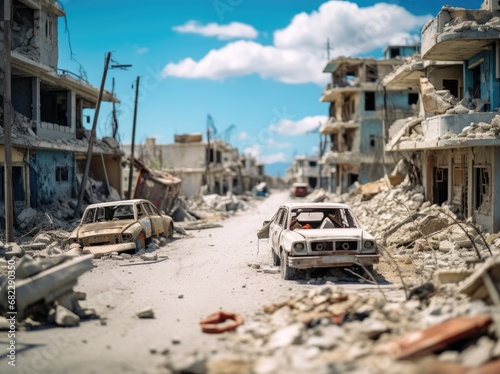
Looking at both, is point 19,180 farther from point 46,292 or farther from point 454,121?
point 454,121

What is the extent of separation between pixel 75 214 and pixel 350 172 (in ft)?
87.7

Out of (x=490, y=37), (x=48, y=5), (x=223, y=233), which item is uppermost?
(x=48, y=5)

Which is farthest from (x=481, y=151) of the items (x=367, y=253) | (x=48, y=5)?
(x=48, y=5)

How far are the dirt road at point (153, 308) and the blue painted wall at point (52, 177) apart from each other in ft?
29.6

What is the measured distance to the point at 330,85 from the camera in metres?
43.8

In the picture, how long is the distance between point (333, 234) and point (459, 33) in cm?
920

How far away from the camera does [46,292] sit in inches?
279

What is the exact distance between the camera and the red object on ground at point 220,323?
22.0 ft

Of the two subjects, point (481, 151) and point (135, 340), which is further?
point (481, 151)

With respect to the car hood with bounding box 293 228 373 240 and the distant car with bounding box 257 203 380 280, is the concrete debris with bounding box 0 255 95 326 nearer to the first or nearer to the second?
the distant car with bounding box 257 203 380 280

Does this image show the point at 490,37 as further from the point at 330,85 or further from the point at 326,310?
the point at 330,85

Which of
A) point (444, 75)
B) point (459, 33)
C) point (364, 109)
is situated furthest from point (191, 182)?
point (459, 33)

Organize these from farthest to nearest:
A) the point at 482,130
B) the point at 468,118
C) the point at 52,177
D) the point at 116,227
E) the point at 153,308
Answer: the point at 52,177
the point at 468,118
the point at 482,130
the point at 116,227
the point at 153,308

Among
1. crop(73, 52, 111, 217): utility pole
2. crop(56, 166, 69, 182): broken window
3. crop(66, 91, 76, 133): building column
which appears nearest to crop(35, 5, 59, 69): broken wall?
crop(66, 91, 76, 133): building column
